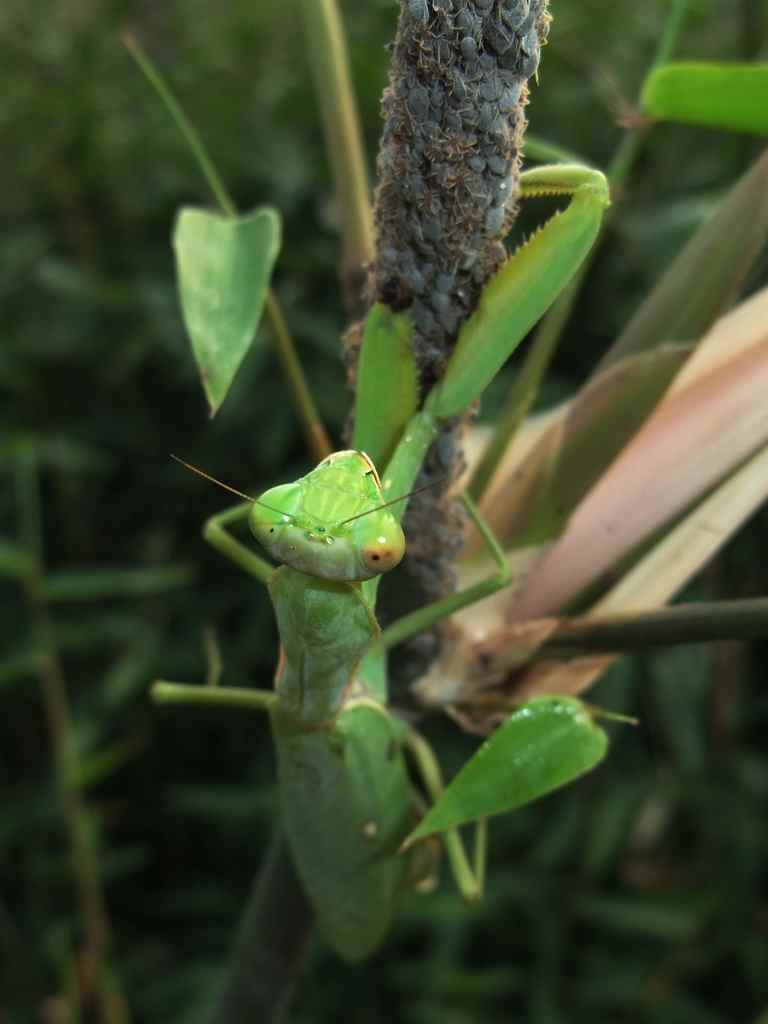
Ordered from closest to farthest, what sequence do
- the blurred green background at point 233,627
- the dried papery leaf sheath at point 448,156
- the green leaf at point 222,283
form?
the dried papery leaf sheath at point 448,156, the green leaf at point 222,283, the blurred green background at point 233,627

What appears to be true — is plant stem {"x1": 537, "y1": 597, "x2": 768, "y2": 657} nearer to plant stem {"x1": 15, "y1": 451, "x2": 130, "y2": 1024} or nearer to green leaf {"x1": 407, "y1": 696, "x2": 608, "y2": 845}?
green leaf {"x1": 407, "y1": 696, "x2": 608, "y2": 845}

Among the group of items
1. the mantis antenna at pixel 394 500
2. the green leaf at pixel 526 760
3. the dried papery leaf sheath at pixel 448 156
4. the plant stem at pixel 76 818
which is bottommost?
the plant stem at pixel 76 818

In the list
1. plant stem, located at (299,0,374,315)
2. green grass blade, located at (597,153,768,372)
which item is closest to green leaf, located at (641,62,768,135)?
green grass blade, located at (597,153,768,372)

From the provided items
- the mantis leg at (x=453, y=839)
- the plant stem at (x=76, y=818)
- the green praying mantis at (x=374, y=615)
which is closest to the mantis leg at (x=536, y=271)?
the green praying mantis at (x=374, y=615)

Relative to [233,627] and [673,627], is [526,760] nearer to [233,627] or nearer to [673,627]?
[673,627]

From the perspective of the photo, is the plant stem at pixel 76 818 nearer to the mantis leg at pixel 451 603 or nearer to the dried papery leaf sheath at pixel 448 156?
the mantis leg at pixel 451 603

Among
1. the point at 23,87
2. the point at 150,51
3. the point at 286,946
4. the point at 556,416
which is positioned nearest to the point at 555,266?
the point at 556,416

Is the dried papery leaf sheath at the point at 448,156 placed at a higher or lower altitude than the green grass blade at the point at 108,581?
higher
